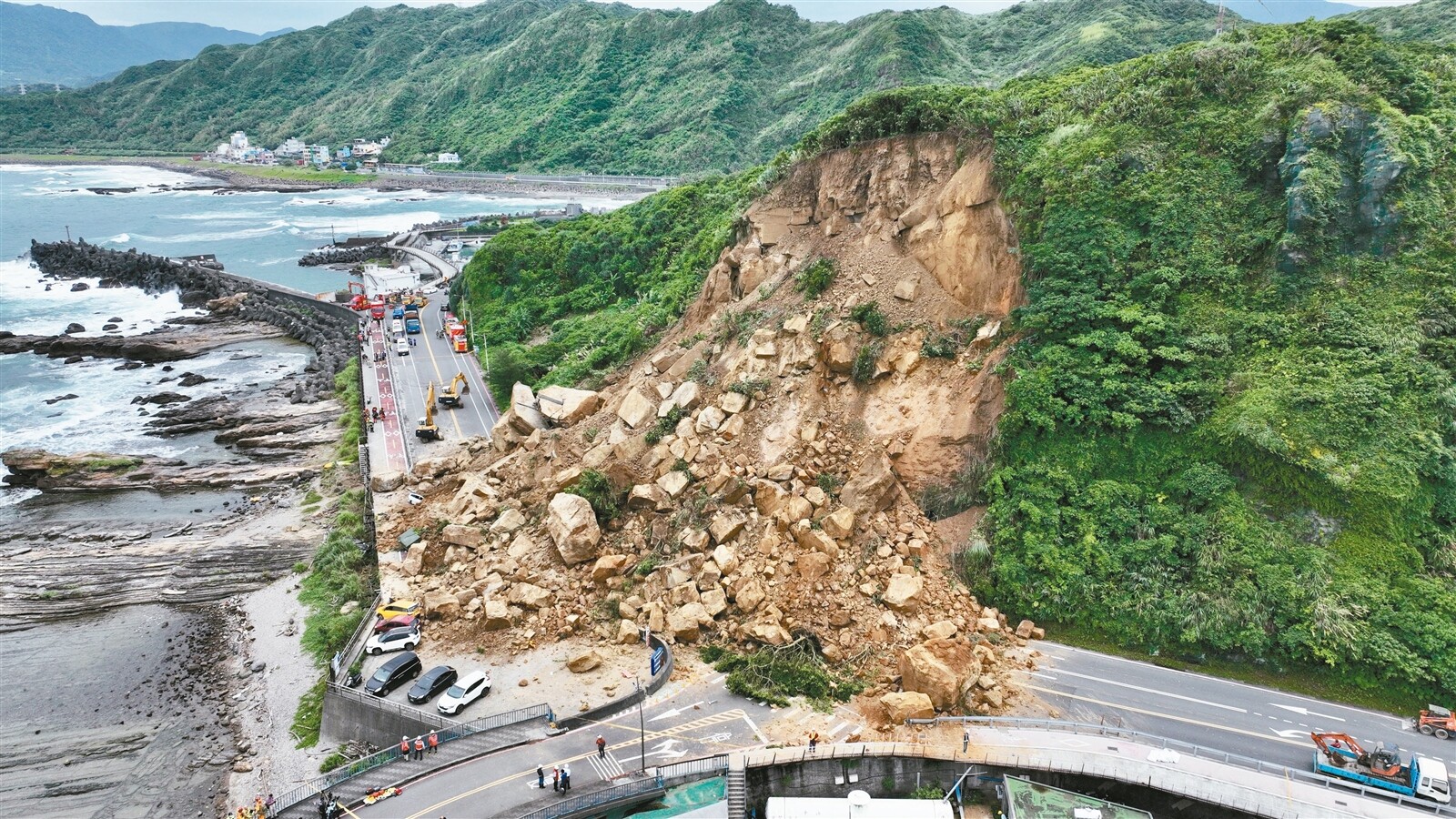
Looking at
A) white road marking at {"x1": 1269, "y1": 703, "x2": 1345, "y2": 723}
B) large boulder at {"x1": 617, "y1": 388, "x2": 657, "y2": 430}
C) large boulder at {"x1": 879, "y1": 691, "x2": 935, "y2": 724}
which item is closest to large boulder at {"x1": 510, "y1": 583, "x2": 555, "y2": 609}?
large boulder at {"x1": 617, "y1": 388, "x2": 657, "y2": 430}

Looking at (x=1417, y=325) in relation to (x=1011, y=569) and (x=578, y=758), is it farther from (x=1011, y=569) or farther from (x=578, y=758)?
(x=578, y=758)

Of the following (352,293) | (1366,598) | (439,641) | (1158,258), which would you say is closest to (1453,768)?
(1366,598)

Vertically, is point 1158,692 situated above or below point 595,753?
above

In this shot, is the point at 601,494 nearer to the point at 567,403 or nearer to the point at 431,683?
the point at 567,403

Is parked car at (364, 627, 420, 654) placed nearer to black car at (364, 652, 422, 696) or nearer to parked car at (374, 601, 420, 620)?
black car at (364, 652, 422, 696)

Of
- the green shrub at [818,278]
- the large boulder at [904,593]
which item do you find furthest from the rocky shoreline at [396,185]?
the large boulder at [904,593]

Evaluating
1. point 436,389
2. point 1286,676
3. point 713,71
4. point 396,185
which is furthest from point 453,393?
point 396,185

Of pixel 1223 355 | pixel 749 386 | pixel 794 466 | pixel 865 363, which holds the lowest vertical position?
pixel 794 466

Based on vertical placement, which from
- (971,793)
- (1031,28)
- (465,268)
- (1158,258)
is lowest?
(971,793)
